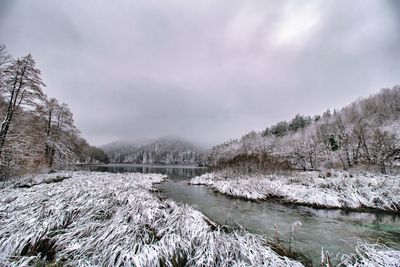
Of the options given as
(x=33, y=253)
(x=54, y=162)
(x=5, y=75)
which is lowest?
(x=33, y=253)

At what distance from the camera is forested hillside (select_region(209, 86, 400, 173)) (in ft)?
69.5

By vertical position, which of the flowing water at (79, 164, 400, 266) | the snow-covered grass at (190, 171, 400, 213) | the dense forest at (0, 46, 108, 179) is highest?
the dense forest at (0, 46, 108, 179)

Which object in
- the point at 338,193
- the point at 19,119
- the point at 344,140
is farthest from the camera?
the point at 344,140

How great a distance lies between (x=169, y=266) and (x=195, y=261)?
0.49 meters

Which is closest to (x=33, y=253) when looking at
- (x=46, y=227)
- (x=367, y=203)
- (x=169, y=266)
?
(x=46, y=227)

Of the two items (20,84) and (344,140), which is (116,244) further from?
(344,140)

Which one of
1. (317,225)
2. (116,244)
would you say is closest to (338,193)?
(317,225)

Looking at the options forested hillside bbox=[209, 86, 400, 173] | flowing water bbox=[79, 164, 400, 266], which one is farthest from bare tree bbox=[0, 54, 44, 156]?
forested hillside bbox=[209, 86, 400, 173]

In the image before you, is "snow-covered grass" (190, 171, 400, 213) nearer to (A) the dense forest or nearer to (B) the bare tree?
(A) the dense forest

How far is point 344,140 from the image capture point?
32469 millimetres

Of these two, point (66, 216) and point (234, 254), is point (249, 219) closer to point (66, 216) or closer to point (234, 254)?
point (234, 254)

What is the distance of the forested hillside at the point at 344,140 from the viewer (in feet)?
69.5

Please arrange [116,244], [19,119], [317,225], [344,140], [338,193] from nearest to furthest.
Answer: [116,244], [317,225], [338,193], [19,119], [344,140]

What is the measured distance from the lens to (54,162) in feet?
63.6
